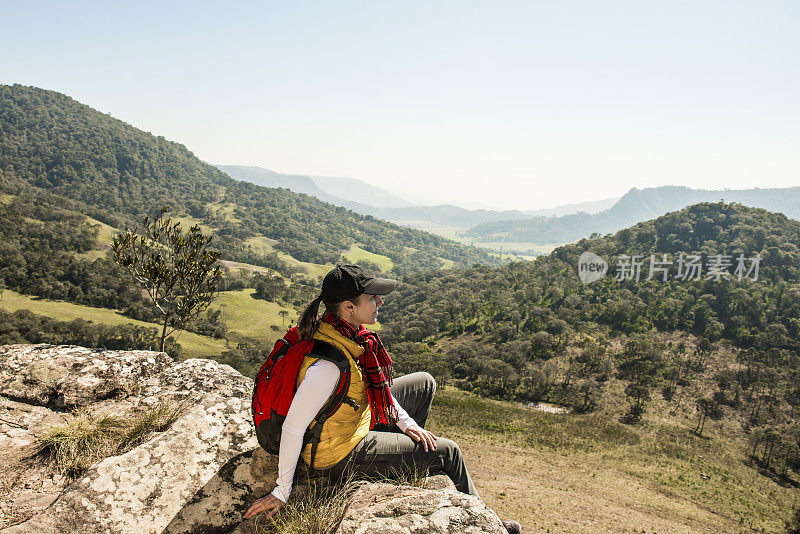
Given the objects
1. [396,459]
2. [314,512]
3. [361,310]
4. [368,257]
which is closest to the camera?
[314,512]

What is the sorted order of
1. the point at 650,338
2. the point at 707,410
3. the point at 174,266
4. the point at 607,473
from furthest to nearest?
1. the point at 650,338
2. the point at 707,410
3. the point at 607,473
4. the point at 174,266

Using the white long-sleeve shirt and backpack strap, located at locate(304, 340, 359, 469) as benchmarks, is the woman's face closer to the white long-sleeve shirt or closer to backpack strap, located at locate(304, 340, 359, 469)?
backpack strap, located at locate(304, 340, 359, 469)

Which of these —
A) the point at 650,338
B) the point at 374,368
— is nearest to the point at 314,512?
the point at 374,368

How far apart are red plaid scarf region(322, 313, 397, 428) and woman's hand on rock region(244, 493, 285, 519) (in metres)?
0.87

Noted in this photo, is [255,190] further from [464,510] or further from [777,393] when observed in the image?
[464,510]

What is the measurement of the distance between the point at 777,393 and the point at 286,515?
60.5 meters

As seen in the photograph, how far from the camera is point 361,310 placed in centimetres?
285

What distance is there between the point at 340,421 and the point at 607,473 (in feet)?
96.3

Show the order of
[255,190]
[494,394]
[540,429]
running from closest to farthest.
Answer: [540,429] → [494,394] → [255,190]

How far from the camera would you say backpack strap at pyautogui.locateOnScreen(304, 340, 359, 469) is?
2.55 m

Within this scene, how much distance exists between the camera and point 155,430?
11.9 ft

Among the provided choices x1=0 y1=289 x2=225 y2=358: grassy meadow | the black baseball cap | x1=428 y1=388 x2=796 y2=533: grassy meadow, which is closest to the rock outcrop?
the black baseball cap

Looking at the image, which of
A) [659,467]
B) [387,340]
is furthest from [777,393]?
[387,340]

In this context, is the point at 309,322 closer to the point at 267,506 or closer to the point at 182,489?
the point at 267,506
